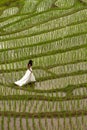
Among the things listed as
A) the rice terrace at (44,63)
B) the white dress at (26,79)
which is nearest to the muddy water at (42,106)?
the rice terrace at (44,63)

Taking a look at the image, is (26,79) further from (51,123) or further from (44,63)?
(51,123)

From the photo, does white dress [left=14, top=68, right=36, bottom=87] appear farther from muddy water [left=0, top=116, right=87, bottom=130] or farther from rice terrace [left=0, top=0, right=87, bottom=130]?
muddy water [left=0, top=116, right=87, bottom=130]

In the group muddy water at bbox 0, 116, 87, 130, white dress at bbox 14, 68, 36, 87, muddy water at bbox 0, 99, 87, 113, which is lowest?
muddy water at bbox 0, 116, 87, 130

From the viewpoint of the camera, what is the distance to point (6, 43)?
12492mm

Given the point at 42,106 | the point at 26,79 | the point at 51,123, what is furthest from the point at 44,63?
the point at 51,123

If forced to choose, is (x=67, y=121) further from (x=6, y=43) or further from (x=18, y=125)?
(x=6, y=43)

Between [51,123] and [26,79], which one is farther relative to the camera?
[26,79]

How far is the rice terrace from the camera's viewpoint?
815 cm

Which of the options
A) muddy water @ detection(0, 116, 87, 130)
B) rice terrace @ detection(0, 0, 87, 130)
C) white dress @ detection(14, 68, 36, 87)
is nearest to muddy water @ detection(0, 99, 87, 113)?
rice terrace @ detection(0, 0, 87, 130)

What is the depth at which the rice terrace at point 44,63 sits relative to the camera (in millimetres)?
8148

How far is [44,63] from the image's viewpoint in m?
11.0

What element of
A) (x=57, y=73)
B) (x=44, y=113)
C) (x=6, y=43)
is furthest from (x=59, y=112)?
(x=6, y=43)

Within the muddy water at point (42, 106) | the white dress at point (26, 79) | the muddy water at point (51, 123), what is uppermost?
the white dress at point (26, 79)

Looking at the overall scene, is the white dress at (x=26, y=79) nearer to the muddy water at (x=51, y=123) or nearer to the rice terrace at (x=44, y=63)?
the rice terrace at (x=44, y=63)
